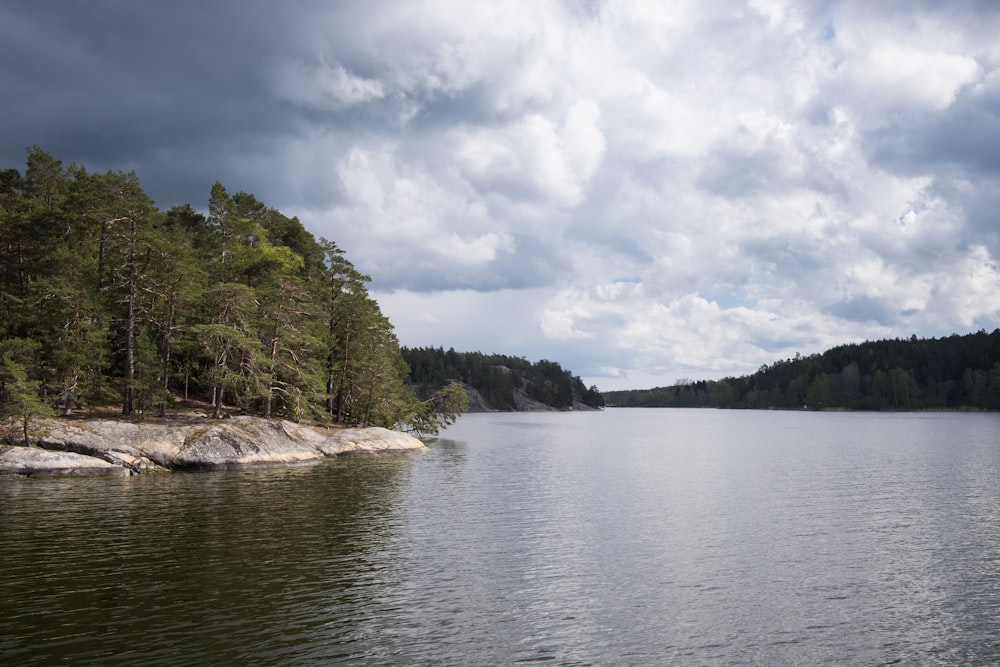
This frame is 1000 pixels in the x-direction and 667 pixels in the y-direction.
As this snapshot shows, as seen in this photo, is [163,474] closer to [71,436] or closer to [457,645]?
[71,436]

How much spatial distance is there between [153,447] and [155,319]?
13381 mm

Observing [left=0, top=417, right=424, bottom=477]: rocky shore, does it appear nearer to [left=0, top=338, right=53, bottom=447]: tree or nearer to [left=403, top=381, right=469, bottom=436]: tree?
[left=0, top=338, right=53, bottom=447]: tree

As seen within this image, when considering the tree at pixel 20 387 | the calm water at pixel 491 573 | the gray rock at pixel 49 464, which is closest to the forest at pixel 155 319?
the tree at pixel 20 387

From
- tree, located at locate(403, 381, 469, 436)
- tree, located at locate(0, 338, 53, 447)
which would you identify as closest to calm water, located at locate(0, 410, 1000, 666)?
tree, located at locate(0, 338, 53, 447)

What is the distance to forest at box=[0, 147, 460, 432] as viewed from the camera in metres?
50.8

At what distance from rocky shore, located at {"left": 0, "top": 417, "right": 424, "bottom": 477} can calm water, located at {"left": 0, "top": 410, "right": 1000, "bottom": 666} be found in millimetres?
3659

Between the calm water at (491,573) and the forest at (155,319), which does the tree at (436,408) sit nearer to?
the forest at (155,319)

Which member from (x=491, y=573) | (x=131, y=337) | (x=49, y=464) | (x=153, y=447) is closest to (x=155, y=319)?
(x=131, y=337)

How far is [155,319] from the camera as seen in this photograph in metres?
57.2

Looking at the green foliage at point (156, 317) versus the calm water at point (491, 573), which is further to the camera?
the green foliage at point (156, 317)

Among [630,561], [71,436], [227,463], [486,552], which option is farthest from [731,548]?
[71,436]

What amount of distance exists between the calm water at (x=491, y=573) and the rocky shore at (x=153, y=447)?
366 centimetres

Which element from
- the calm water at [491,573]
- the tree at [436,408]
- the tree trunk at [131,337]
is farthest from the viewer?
the tree at [436,408]

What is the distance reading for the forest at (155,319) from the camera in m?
50.8
